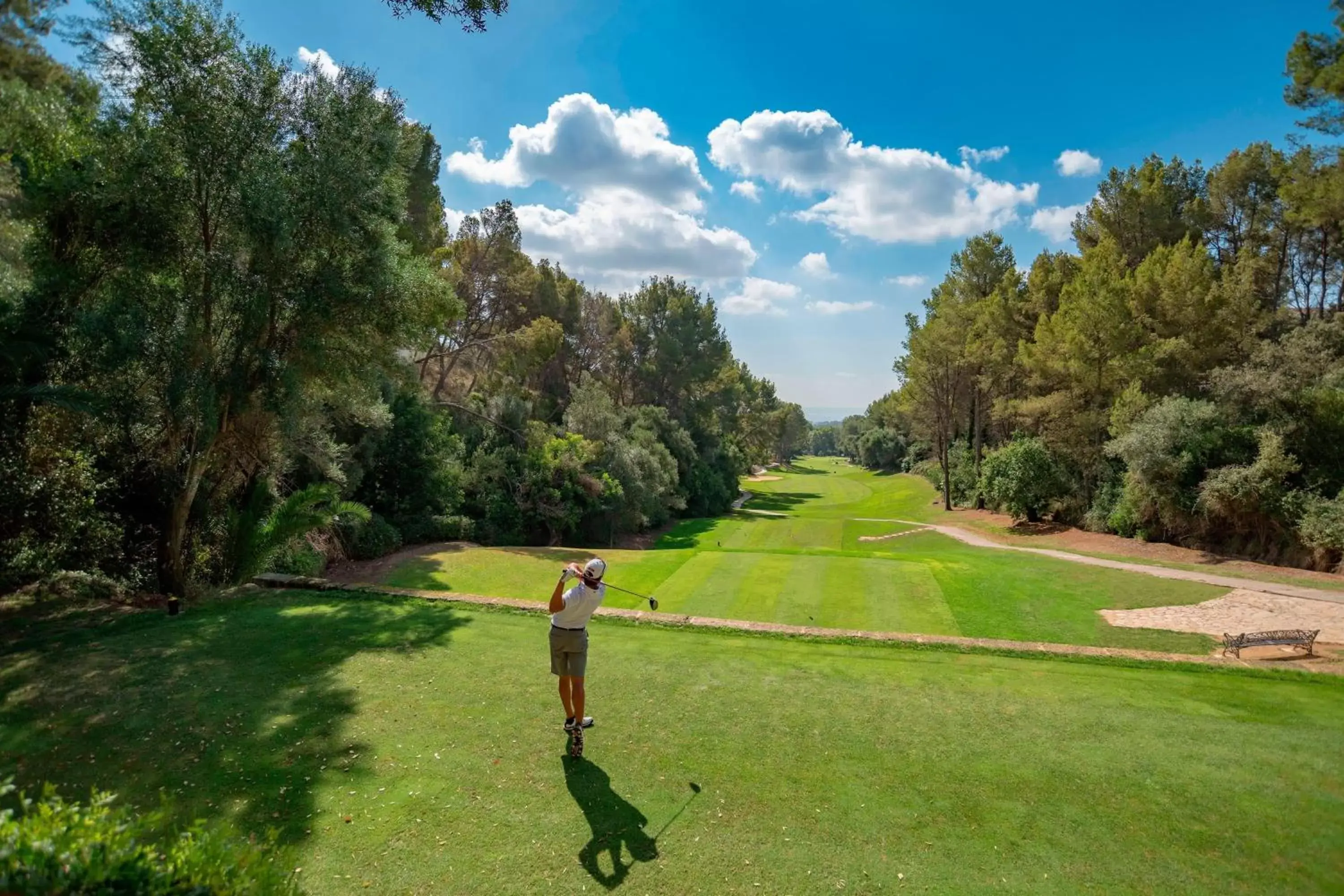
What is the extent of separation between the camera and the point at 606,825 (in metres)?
4.64

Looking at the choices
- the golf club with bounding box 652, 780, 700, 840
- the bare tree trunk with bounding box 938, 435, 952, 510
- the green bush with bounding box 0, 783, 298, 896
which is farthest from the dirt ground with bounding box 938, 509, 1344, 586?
the green bush with bounding box 0, 783, 298, 896

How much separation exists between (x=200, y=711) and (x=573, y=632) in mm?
3853

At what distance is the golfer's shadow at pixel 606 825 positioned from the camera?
4.21 m

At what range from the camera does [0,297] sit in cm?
854

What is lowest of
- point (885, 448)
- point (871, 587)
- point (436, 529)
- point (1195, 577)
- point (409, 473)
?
point (871, 587)

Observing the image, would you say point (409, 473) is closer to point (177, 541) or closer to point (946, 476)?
point (177, 541)

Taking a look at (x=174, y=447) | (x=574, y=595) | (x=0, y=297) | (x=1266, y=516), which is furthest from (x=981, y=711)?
(x=1266, y=516)

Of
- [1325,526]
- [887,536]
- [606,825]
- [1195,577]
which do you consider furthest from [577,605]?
[887,536]

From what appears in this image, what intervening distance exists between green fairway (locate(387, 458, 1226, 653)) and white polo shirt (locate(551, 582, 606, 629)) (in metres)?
6.43

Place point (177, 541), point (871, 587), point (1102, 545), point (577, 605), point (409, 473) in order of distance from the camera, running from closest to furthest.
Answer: point (577, 605) → point (177, 541) → point (871, 587) → point (409, 473) → point (1102, 545)

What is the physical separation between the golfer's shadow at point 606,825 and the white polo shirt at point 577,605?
124 cm

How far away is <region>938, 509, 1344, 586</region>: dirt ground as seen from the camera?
16.9m

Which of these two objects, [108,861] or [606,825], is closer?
[108,861]

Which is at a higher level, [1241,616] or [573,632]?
[573,632]
